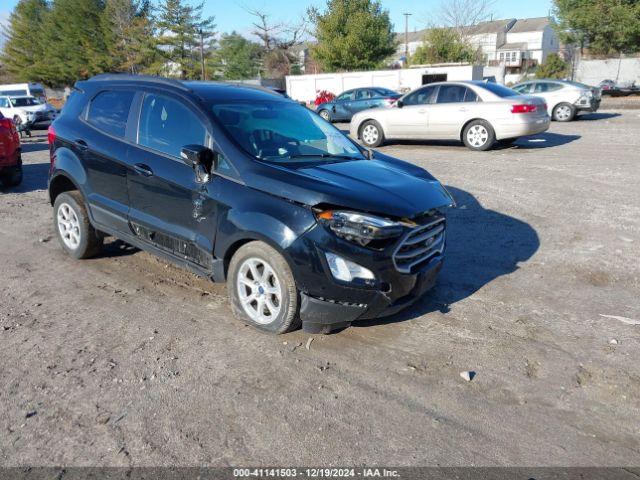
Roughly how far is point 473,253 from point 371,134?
9.17 meters

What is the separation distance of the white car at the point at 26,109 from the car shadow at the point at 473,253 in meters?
21.8

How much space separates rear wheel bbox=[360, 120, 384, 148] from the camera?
14.4 m

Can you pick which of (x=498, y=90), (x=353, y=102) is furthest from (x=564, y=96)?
(x=353, y=102)

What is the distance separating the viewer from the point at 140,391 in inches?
131

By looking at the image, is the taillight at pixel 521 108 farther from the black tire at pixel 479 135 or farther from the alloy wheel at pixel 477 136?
the alloy wheel at pixel 477 136

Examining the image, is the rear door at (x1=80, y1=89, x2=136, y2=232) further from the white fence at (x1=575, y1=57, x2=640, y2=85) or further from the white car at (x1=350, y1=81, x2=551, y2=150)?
the white fence at (x1=575, y1=57, x2=640, y2=85)

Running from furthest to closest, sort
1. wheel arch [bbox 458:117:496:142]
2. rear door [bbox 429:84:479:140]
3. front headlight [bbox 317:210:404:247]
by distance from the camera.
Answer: rear door [bbox 429:84:479:140] → wheel arch [bbox 458:117:496:142] → front headlight [bbox 317:210:404:247]

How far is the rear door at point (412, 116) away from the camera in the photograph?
44.3ft

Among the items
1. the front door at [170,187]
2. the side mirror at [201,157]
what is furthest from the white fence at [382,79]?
the side mirror at [201,157]

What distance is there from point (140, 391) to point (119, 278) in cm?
217

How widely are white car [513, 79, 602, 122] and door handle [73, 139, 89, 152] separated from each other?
17.1 metres

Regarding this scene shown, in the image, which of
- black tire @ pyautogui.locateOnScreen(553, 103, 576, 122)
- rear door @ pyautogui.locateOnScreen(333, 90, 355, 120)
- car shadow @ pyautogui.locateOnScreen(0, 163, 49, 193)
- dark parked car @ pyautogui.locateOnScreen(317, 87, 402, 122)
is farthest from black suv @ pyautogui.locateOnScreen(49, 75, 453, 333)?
rear door @ pyautogui.locateOnScreen(333, 90, 355, 120)

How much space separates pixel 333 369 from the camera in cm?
361

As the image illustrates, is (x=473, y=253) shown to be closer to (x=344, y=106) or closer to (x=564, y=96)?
(x=564, y=96)
